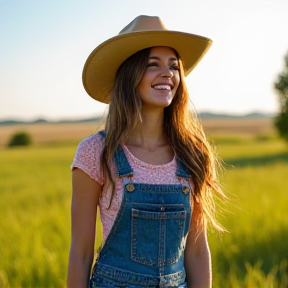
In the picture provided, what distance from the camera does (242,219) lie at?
19.9 ft

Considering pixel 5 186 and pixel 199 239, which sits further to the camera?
pixel 5 186

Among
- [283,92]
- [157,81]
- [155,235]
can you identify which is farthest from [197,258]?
[283,92]

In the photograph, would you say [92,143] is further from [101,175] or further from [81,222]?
[81,222]

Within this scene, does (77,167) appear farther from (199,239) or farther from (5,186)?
(5,186)

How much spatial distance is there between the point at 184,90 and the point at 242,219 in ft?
12.1

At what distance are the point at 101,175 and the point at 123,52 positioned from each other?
0.58 meters

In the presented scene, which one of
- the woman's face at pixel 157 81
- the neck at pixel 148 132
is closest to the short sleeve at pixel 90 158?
the neck at pixel 148 132

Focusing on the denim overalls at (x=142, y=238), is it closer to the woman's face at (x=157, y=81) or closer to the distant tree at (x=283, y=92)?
the woman's face at (x=157, y=81)

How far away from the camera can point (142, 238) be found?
2.29 meters

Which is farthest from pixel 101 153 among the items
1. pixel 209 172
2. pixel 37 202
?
pixel 37 202

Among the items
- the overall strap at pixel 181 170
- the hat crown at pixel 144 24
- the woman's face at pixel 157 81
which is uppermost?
the hat crown at pixel 144 24

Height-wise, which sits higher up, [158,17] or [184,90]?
[158,17]

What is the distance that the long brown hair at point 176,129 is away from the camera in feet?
7.93

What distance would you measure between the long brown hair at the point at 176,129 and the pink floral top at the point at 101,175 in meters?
0.03
